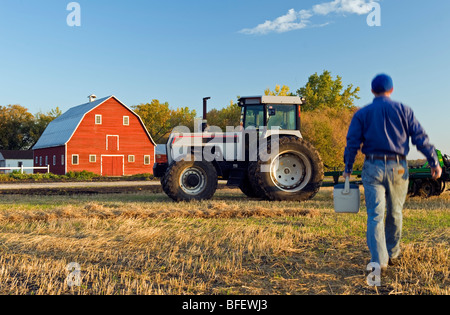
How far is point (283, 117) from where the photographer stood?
12.3m

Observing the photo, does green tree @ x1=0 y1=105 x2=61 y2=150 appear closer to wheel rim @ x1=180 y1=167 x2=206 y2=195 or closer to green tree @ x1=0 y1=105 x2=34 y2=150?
green tree @ x1=0 y1=105 x2=34 y2=150

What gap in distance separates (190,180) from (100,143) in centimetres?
3241

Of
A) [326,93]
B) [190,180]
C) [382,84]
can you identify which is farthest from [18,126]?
[382,84]

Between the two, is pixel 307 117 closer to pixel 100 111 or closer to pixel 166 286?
pixel 100 111

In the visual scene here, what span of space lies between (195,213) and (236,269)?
430 centimetres

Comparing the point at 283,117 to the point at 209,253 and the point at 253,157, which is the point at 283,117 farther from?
the point at 209,253

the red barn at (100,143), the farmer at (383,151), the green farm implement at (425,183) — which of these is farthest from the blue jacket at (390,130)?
the red barn at (100,143)

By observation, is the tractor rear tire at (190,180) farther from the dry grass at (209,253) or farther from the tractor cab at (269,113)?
the dry grass at (209,253)

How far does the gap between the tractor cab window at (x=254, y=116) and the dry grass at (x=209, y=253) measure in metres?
3.74

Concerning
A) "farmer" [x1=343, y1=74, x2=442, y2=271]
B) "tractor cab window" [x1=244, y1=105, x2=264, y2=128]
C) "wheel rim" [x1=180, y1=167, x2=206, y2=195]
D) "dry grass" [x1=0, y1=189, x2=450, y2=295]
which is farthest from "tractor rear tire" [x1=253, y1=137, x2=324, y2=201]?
"farmer" [x1=343, y1=74, x2=442, y2=271]

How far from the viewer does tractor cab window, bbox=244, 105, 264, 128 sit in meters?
12.1

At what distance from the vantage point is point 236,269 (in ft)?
15.5

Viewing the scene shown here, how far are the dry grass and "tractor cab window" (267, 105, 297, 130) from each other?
3.83 meters

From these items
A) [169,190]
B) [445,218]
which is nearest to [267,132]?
[169,190]
